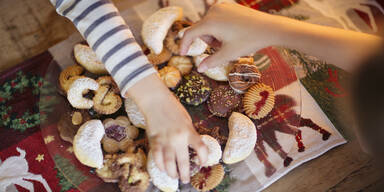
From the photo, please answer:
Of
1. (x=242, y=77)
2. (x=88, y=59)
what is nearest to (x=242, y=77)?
(x=242, y=77)

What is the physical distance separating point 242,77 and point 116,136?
280 mm

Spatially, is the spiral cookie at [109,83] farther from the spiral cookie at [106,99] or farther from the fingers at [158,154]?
the fingers at [158,154]

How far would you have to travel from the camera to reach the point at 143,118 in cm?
59

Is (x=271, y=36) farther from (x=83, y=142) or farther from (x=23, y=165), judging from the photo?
(x=23, y=165)

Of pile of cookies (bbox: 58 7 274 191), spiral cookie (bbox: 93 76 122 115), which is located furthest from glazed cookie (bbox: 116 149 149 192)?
spiral cookie (bbox: 93 76 122 115)

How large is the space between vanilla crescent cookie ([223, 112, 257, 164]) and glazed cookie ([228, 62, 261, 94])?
0.23ft

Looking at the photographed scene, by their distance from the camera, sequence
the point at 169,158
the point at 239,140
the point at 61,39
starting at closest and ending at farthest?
the point at 169,158 → the point at 239,140 → the point at 61,39

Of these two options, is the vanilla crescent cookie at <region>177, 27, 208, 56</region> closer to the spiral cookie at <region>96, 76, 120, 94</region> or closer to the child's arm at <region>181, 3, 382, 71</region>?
the child's arm at <region>181, 3, 382, 71</region>

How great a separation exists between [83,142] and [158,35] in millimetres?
269

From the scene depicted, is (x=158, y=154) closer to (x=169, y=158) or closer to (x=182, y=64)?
(x=169, y=158)

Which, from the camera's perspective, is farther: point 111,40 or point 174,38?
point 174,38

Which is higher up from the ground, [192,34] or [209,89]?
[192,34]

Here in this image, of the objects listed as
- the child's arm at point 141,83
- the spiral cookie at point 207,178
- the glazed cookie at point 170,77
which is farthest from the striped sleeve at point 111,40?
the spiral cookie at point 207,178

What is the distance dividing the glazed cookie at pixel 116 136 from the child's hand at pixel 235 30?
194 millimetres
